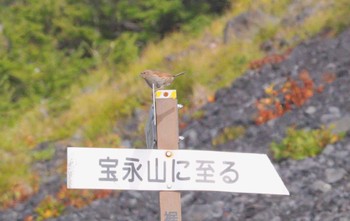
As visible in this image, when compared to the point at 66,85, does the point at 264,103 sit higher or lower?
lower

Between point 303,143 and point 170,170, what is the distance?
4964 mm

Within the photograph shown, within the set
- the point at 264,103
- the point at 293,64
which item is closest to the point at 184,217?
the point at 264,103

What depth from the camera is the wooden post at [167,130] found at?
3537 millimetres

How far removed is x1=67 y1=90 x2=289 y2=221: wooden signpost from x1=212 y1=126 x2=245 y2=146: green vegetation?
19.8 ft

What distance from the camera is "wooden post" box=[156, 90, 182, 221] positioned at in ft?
11.6

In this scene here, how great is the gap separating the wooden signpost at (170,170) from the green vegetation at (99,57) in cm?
645

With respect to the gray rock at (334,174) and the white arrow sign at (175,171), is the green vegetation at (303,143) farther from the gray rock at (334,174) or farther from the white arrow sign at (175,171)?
the white arrow sign at (175,171)

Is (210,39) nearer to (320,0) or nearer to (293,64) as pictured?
(320,0)

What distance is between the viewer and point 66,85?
17.8 meters

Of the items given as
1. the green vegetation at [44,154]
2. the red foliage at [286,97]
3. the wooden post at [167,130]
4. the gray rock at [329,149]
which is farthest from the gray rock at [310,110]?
the wooden post at [167,130]

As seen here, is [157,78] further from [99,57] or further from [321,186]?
[99,57]

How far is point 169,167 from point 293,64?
25.9 feet

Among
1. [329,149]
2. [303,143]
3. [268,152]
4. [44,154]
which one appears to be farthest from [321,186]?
[44,154]

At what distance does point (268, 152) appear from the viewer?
28.4ft
